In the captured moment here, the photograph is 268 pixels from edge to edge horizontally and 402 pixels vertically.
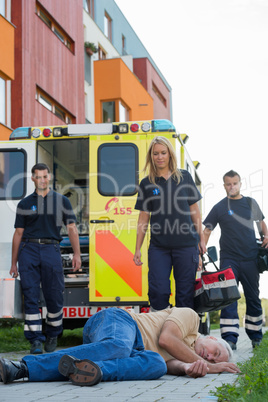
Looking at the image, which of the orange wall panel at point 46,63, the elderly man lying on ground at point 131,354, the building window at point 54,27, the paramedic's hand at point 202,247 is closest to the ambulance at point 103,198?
the paramedic's hand at point 202,247

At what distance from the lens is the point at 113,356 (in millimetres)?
4516

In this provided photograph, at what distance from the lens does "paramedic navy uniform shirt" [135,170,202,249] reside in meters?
6.67

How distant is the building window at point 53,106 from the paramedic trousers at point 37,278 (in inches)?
468

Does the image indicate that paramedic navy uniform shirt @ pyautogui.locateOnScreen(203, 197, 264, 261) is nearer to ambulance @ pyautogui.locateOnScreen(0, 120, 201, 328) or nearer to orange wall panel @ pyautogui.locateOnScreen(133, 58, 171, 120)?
ambulance @ pyautogui.locateOnScreen(0, 120, 201, 328)

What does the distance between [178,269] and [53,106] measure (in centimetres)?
1471

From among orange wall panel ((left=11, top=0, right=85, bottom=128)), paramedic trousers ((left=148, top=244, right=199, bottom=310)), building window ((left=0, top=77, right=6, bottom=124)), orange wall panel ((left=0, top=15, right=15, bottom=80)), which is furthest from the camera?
orange wall panel ((left=11, top=0, right=85, bottom=128))

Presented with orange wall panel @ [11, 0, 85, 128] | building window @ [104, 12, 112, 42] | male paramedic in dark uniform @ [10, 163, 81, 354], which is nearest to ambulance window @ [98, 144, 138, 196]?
male paramedic in dark uniform @ [10, 163, 81, 354]

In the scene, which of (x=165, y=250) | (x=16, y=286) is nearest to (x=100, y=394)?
(x=165, y=250)

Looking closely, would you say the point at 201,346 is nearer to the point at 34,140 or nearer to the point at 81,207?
the point at 34,140

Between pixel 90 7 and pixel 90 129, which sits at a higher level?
pixel 90 7

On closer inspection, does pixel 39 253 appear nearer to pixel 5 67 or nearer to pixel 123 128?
pixel 123 128

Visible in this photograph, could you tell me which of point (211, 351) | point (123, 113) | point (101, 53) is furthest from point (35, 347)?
point (101, 53)

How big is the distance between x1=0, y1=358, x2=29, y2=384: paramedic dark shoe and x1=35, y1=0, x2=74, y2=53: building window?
1603cm

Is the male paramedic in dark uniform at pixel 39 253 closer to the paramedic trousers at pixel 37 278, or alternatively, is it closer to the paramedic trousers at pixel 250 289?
the paramedic trousers at pixel 37 278
